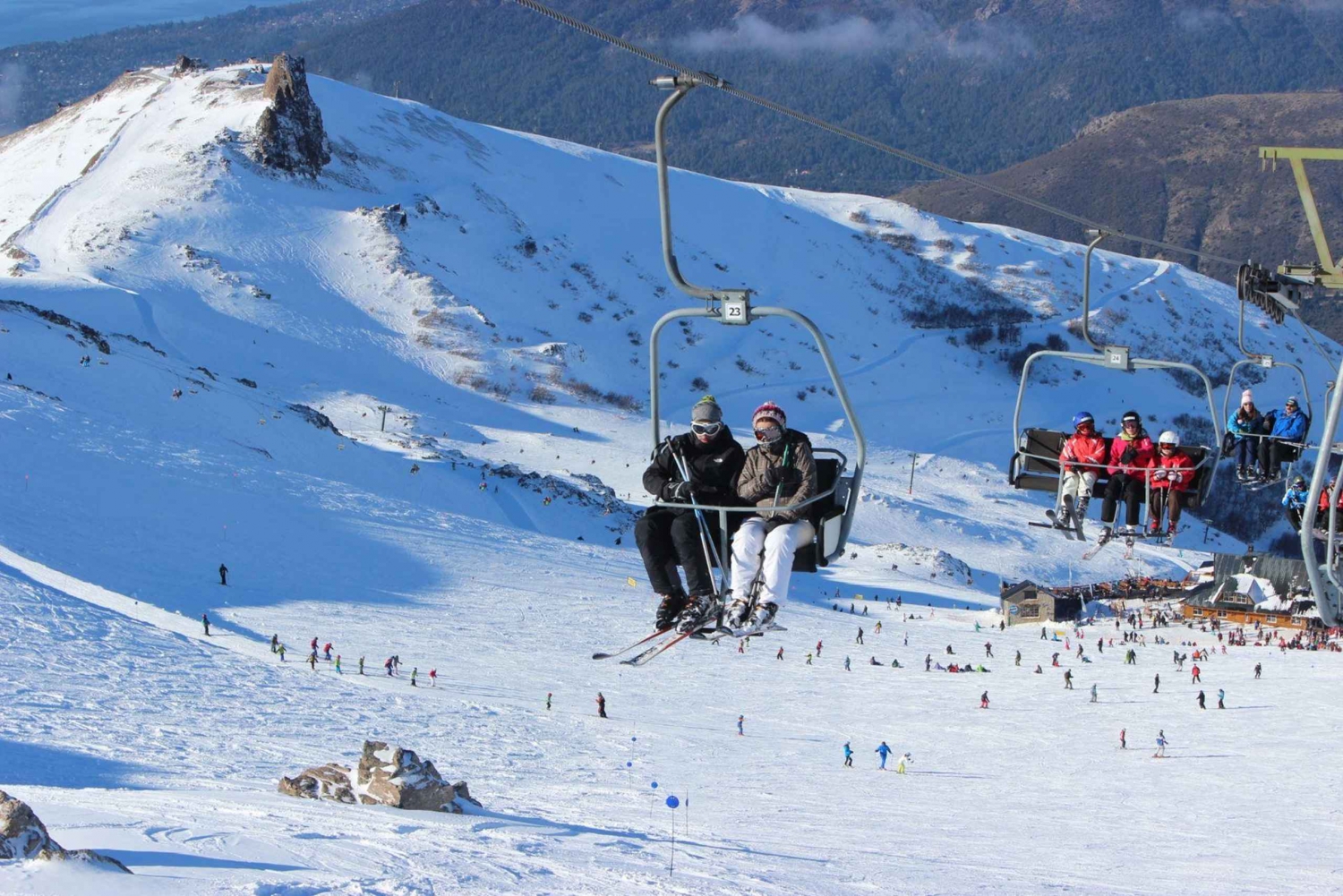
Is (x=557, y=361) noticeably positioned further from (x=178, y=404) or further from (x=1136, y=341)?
(x=1136, y=341)

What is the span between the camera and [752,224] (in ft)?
441

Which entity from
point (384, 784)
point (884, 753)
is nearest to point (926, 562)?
point (884, 753)

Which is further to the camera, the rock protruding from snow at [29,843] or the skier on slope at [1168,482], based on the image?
the skier on slope at [1168,482]

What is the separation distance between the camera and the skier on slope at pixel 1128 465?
1558 cm

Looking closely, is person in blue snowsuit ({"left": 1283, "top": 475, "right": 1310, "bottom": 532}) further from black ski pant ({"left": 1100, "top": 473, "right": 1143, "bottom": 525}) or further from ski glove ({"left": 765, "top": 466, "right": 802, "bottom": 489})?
ski glove ({"left": 765, "top": 466, "right": 802, "bottom": 489})

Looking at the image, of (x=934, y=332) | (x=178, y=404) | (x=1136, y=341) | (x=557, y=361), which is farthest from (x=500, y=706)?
(x=1136, y=341)

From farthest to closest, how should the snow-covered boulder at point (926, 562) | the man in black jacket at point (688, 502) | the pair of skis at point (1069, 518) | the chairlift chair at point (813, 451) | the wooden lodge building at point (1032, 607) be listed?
the snow-covered boulder at point (926, 562) < the wooden lodge building at point (1032, 607) < the pair of skis at point (1069, 518) < the man in black jacket at point (688, 502) < the chairlift chair at point (813, 451)

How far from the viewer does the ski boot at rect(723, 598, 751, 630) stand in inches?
447

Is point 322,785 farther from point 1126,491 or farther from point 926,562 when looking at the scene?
point 926,562

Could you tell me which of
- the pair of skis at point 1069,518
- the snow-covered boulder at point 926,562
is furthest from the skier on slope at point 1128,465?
the snow-covered boulder at point 926,562

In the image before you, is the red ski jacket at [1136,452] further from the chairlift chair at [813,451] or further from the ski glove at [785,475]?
the ski glove at [785,475]

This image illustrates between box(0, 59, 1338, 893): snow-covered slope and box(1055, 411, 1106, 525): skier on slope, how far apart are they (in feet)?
18.2

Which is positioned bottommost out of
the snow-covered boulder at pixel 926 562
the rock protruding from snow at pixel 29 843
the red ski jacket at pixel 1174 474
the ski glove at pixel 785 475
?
the rock protruding from snow at pixel 29 843

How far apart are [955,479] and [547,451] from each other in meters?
21.5
